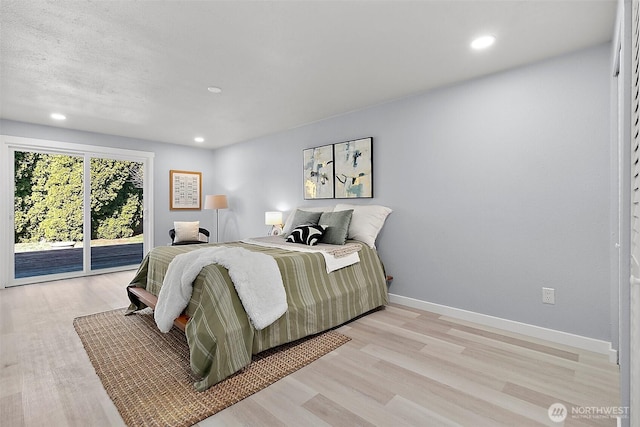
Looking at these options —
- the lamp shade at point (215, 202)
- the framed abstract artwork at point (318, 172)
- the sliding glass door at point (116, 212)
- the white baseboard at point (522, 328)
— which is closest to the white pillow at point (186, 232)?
the lamp shade at point (215, 202)

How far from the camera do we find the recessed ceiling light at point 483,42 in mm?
2262

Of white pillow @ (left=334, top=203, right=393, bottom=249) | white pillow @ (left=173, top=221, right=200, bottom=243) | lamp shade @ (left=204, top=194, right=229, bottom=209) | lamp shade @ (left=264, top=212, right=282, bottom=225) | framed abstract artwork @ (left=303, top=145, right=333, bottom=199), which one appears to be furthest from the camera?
lamp shade @ (left=204, top=194, right=229, bottom=209)

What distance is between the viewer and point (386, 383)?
193 centimetres

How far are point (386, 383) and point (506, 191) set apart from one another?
1.97 m

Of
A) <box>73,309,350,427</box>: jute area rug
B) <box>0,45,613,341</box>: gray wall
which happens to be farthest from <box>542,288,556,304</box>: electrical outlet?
<box>73,309,350,427</box>: jute area rug

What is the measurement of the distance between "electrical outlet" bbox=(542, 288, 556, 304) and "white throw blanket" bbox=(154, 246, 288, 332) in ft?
7.06

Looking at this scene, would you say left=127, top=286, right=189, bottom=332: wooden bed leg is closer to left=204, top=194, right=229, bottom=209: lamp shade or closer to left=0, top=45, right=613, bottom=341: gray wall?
left=0, top=45, right=613, bottom=341: gray wall

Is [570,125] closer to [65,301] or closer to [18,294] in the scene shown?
A: [65,301]

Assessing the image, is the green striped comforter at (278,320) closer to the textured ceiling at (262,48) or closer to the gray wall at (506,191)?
the gray wall at (506,191)

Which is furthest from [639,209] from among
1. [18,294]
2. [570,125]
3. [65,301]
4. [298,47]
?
[18,294]

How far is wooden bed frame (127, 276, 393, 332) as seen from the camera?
225 cm

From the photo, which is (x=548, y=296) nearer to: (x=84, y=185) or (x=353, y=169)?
(x=353, y=169)

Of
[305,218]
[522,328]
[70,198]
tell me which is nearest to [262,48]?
[305,218]

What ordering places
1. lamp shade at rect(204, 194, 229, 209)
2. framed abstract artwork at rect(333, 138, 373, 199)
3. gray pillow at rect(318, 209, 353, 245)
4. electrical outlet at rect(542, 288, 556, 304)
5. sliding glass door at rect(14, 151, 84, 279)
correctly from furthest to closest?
lamp shade at rect(204, 194, 229, 209), sliding glass door at rect(14, 151, 84, 279), framed abstract artwork at rect(333, 138, 373, 199), gray pillow at rect(318, 209, 353, 245), electrical outlet at rect(542, 288, 556, 304)
